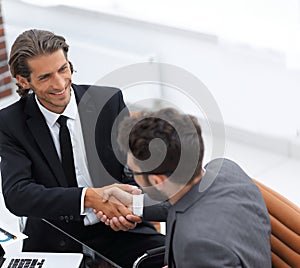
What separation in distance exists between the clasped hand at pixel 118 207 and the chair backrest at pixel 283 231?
1.62ft

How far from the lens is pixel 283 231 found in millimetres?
2172

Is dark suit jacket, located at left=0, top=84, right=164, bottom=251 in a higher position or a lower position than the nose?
lower

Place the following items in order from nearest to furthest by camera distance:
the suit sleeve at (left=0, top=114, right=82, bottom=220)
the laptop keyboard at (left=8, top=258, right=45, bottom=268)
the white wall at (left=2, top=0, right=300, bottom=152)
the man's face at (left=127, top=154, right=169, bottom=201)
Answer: the man's face at (left=127, top=154, right=169, bottom=201) → the laptop keyboard at (left=8, top=258, right=45, bottom=268) → the suit sleeve at (left=0, top=114, right=82, bottom=220) → the white wall at (left=2, top=0, right=300, bottom=152)

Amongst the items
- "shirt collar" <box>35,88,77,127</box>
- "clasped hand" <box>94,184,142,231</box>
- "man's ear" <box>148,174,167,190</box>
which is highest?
"man's ear" <box>148,174,167,190</box>

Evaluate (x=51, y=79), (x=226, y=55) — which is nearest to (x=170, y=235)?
(x=51, y=79)

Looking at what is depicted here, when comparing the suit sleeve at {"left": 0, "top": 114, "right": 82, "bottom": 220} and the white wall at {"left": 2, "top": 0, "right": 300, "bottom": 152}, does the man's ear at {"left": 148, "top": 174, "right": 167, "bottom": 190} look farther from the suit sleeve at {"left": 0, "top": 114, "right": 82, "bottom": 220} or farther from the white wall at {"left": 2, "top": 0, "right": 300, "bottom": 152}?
the white wall at {"left": 2, "top": 0, "right": 300, "bottom": 152}

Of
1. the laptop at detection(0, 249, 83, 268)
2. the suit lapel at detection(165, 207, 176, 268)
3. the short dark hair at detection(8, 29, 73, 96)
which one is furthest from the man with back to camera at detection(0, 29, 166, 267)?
the suit lapel at detection(165, 207, 176, 268)

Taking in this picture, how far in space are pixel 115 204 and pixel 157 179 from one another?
59 cm

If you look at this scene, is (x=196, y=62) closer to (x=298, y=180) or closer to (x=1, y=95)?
(x=298, y=180)

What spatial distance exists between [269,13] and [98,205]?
2045 millimetres

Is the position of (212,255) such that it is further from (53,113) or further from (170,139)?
(53,113)

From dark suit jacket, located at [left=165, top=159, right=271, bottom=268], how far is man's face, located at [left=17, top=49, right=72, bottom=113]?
0.78 meters

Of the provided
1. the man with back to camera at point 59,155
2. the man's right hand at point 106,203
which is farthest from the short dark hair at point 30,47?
the man's right hand at point 106,203

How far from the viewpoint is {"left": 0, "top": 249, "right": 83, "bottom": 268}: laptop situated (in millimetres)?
2279
